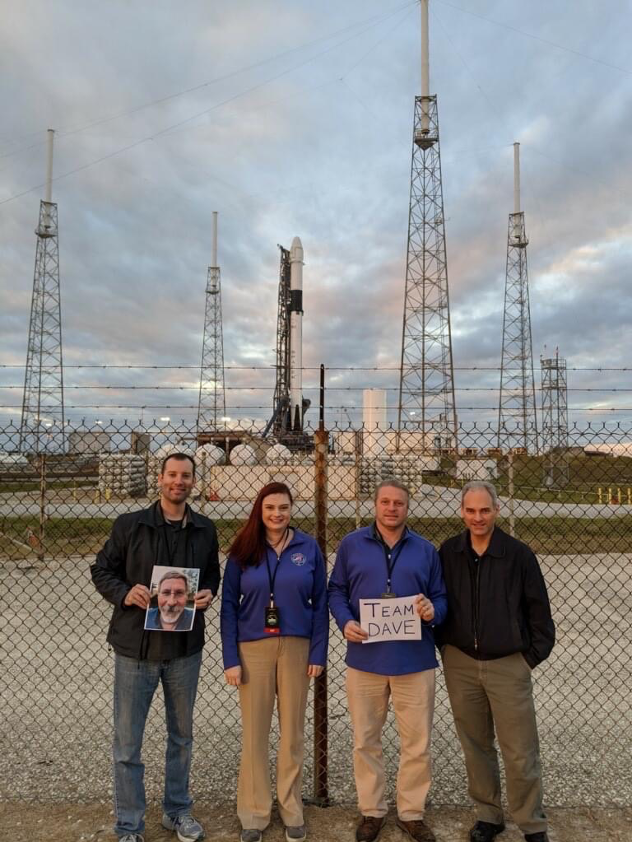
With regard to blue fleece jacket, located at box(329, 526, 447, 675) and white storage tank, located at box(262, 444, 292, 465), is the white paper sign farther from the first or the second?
white storage tank, located at box(262, 444, 292, 465)

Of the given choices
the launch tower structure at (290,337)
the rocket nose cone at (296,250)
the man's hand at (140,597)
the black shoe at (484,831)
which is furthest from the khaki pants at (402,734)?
the rocket nose cone at (296,250)

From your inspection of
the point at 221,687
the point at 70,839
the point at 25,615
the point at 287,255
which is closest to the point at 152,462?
the point at 287,255

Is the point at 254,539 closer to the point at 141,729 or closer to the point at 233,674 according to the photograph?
the point at 233,674

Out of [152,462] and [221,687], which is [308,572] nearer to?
[221,687]

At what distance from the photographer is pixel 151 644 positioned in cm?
324

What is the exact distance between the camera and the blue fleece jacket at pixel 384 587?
3.31 metres

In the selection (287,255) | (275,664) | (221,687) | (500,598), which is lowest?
(221,687)

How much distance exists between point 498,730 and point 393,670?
0.67 metres

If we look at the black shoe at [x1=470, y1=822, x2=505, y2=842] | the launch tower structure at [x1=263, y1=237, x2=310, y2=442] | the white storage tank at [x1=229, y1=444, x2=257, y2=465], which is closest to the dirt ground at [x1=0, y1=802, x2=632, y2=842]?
the black shoe at [x1=470, y1=822, x2=505, y2=842]

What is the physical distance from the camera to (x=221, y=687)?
602cm

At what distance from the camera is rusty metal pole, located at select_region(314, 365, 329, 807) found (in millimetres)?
3701

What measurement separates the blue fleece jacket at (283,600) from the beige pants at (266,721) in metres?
0.07

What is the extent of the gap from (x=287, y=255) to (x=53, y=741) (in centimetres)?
4166

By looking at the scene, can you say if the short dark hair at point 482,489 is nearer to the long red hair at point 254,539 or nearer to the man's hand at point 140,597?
the long red hair at point 254,539
